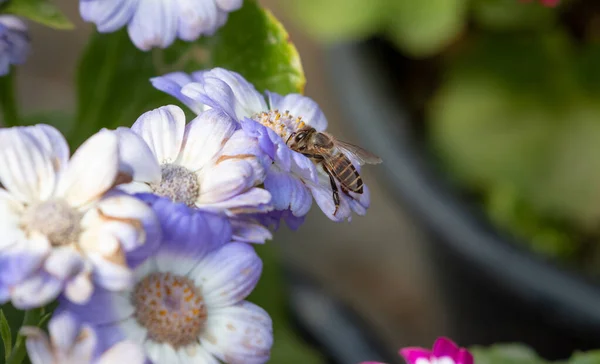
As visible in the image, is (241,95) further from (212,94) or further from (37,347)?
(37,347)

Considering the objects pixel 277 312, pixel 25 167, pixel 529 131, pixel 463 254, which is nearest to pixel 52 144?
pixel 25 167

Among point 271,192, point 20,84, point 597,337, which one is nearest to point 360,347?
point 597,337

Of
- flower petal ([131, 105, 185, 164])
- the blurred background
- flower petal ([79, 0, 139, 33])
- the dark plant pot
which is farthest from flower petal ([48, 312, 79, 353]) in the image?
the blurred background

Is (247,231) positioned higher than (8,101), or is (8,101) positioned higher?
(247,231)

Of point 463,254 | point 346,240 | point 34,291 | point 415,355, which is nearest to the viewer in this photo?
point 34,291

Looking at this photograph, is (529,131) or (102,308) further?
(529,131)

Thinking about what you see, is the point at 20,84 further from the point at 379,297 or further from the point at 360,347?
the point at 360,347

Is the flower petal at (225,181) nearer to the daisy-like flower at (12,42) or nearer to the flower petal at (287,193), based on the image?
the flower petal at (287,193)
